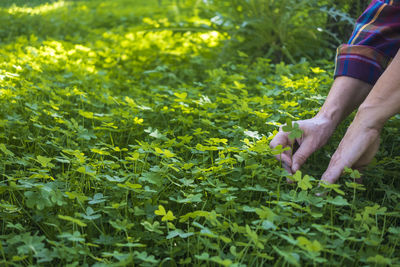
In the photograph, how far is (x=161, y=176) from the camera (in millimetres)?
1715

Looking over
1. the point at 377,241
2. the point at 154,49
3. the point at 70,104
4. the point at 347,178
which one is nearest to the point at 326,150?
the point at 347,178

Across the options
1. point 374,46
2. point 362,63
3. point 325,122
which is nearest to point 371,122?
point 325,122

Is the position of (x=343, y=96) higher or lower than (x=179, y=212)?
higher

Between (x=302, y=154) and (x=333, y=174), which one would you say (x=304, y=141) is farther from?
(x=333, y=174)

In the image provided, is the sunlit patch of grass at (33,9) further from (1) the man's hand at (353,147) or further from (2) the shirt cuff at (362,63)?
(1) the man's hand at (353,147)

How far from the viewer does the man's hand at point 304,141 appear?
175 centimetres

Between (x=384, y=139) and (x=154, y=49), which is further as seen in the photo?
(x=154, y=49)

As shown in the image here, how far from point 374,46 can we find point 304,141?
2.19 feet

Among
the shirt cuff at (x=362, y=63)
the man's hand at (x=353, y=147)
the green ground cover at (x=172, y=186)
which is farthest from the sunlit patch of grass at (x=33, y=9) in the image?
the man's hand at (x=353, y=147)

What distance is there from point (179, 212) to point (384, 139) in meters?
1.23

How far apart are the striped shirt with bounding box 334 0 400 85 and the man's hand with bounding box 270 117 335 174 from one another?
33cm

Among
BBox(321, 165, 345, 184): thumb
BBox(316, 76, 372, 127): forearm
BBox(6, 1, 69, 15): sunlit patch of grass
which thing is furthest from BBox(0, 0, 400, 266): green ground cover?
BBox(6, 1, 69, 15): sunlit patch of grass

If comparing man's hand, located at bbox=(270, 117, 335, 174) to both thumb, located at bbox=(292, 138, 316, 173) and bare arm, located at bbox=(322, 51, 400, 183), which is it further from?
bare arm, located at bbox=(322, 51, 400, 183)

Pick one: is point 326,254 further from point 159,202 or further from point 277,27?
point 277,27
